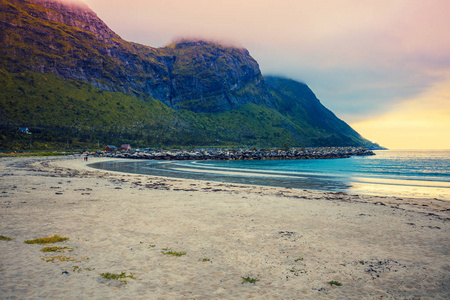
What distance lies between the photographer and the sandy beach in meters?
7.30

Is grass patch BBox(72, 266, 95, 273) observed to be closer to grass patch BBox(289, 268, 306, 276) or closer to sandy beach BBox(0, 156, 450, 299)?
sandy beach BBox(0, 156, 450, 299)

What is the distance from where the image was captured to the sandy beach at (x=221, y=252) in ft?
23.9

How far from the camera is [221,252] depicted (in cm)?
1010

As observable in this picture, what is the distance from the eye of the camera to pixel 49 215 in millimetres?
14719

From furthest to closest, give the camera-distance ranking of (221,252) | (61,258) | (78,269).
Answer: (221,252) < (61,258) < (78,269)

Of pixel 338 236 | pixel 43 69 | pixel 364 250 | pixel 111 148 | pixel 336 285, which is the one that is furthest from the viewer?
pixel 43 69

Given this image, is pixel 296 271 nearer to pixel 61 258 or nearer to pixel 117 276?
pixel 117 276

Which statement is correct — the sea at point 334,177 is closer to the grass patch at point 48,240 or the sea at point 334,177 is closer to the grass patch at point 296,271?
the grass patch at point 296,271

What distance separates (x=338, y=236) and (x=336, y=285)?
5191mm

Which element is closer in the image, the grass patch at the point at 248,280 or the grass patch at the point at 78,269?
the grass patch at the point at 248,280

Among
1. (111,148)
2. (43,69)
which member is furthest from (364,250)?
(43,69)

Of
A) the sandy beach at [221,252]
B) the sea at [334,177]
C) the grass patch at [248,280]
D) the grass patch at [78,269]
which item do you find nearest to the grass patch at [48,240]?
the sandy beach at [221,252]

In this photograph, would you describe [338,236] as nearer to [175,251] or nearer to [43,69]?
[175,251]

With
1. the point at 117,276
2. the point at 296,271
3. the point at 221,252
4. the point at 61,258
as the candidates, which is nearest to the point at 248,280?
the point at 296,271
